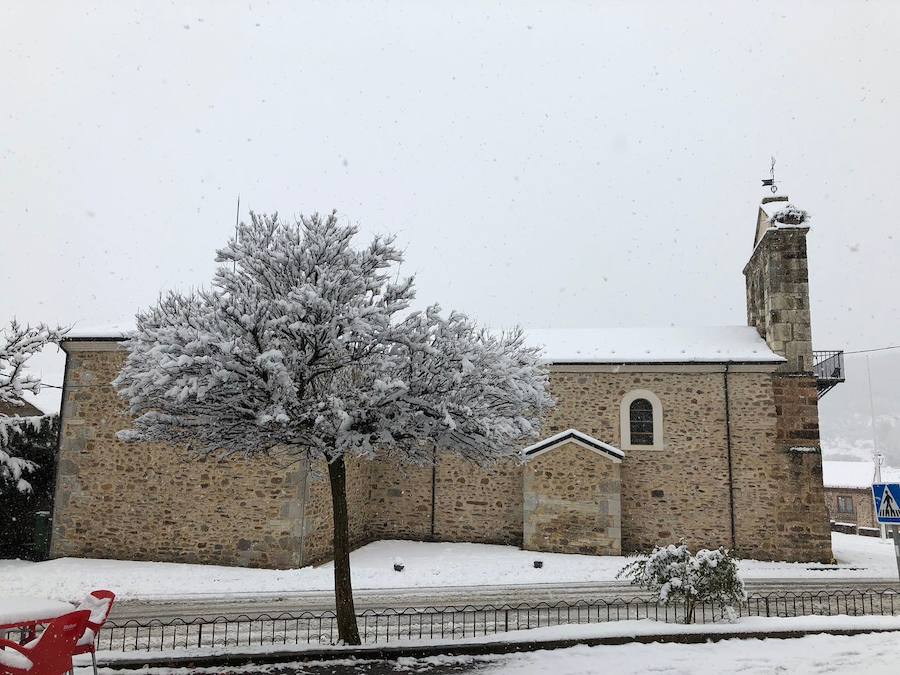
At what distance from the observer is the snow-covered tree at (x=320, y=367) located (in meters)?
7.03

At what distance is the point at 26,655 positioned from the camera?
5.23 m

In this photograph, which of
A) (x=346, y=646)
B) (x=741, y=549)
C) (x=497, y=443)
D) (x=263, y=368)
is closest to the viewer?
(x=263, y=368)

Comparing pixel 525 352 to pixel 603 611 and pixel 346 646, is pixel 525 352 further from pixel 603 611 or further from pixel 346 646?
pixel 603 611

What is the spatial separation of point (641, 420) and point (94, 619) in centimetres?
1518

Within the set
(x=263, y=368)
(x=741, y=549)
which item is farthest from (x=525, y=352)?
(x=741, y=549)

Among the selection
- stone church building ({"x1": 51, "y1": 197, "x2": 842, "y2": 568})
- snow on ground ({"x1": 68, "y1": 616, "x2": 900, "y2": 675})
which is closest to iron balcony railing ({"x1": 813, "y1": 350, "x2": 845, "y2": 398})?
stone church building ({"x1": 51, "y1": 197, "x2": 842, "y2": 568})

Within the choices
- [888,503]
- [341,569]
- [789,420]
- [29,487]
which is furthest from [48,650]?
[789,420]

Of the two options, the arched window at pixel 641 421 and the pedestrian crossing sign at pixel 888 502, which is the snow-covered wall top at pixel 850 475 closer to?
the arched window at pixel 641 421

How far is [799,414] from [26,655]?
17965mm

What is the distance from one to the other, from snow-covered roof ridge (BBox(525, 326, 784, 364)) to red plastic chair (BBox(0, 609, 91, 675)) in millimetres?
13828

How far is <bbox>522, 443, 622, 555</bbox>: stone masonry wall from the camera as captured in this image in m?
17.0

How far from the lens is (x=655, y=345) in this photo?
19.2 meters

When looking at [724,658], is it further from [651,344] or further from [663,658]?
[651,344]

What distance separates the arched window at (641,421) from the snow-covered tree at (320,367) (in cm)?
1105
